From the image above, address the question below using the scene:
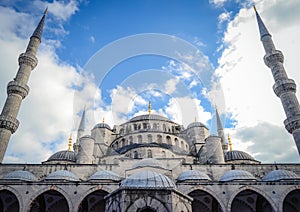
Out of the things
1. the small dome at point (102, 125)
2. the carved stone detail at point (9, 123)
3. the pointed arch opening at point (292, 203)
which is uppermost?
the small dome at point (102, 125)

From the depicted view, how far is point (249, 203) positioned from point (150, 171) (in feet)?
41.6

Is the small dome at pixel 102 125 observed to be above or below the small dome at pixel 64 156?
Answer: above

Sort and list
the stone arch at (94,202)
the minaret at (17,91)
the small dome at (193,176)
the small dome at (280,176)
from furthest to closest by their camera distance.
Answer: the minaret at (17,91) → the stone arch at (94,202) → the small dome at (193,176) → the small dome at (280,176)

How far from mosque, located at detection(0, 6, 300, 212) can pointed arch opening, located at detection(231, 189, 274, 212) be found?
0.06 meters

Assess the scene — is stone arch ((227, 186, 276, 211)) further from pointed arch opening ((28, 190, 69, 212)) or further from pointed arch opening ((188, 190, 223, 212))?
pointed arch opening ((28, 190, 69, 212))

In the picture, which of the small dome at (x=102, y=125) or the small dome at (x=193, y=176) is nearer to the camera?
the small dome at (x=193, y=176)

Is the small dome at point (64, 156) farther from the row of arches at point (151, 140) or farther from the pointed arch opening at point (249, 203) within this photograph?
the pointed arch opening at point (249, 203)

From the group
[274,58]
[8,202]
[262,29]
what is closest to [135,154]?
[8,202]

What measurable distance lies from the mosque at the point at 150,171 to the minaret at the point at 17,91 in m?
0.08

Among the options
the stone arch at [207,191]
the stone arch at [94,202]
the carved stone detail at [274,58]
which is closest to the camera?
the stone arch at [207,191]

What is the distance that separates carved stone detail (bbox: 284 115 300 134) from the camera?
64.3ft

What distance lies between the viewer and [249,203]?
16656 mm

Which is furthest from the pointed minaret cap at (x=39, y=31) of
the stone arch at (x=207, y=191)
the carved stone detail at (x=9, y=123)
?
the stone arch at (x=207, y=191)

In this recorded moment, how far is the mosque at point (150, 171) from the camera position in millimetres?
7822
